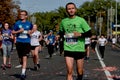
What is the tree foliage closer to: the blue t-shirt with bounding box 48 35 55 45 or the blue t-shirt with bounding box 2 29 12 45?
the blue t-shirt with bounding box 48 35 55 45

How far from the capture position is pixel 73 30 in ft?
32.5

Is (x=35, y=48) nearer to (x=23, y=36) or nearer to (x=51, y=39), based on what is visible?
(x=23, y=36)

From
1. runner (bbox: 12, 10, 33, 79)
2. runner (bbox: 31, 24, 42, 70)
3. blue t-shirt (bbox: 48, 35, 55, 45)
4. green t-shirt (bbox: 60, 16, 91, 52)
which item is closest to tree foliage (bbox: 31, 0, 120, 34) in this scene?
blue t-shirt (bbox: 48, 35, 55, 45)

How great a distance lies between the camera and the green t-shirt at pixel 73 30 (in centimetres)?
986

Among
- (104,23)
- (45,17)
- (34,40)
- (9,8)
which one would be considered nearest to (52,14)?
(45,17)

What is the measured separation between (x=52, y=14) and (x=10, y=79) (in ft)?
488

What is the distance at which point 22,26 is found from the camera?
1421 cm

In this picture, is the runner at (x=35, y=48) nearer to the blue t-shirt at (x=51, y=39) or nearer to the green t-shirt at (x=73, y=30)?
the green t-shirt at (x=73, y=30)

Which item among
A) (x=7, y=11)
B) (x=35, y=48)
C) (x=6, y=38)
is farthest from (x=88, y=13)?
(x=6, y=38)

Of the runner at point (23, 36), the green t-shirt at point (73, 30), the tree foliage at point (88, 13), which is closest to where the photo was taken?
the green t-shirt at point (73, 30)

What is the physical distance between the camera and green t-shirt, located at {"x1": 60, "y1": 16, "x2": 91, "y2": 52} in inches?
388

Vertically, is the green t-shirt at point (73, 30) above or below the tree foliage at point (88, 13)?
above

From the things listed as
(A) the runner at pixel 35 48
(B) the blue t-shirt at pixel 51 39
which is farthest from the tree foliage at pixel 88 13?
(A) the runner at pixel 35 48

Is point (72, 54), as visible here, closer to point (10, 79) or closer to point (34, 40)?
point (10, 79)
